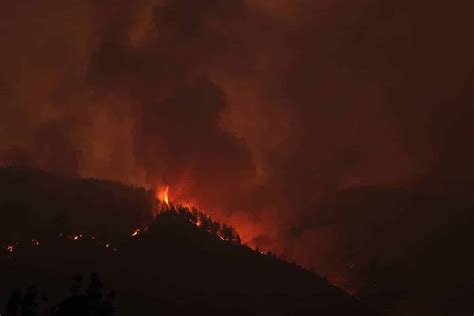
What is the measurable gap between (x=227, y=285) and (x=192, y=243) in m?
20.7

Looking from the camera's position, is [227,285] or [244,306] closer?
[244,306]

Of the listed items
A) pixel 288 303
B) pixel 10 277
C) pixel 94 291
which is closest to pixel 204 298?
pixel 288 303

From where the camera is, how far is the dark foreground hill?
141 m

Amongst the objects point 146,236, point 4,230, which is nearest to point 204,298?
point 146,236

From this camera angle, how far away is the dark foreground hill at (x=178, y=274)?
140588 mm

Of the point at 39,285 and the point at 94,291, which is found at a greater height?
the point at 39,285

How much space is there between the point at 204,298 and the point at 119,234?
180 feet

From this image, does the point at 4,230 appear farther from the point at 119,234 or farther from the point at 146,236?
the point at 146,236

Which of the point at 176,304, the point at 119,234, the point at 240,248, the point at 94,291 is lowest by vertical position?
the point at 94,291

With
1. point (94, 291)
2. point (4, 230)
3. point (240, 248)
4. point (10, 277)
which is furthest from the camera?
point (4, 230)

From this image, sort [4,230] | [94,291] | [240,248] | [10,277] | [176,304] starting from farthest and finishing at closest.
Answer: [4,230], [240,248], [10,277], [176,304], [94,291]

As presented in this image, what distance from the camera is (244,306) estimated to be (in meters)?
141

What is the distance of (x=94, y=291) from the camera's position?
32844 millimetres

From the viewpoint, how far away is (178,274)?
15488cm
